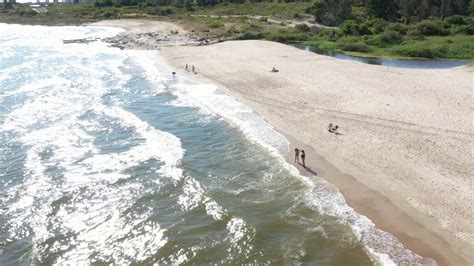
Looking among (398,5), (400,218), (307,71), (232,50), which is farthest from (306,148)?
(398,5)

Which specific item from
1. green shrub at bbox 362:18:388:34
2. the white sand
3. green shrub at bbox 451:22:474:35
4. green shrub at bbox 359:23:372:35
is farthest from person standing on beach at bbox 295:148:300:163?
green shrub at bbox 451:22:474:35

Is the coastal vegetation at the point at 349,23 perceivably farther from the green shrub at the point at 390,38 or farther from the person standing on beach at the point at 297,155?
the person standing on beach at the point at 297,155

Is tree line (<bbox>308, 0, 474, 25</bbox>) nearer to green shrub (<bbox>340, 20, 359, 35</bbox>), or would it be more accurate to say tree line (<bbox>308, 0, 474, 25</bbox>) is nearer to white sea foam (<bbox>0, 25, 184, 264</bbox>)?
green shrub (<bbox>340, 20, 359, 35</bbox>)

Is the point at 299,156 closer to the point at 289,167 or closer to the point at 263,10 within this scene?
the point at 289,167

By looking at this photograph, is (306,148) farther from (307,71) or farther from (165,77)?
(165,77)

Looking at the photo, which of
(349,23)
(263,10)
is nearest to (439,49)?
(349,23)

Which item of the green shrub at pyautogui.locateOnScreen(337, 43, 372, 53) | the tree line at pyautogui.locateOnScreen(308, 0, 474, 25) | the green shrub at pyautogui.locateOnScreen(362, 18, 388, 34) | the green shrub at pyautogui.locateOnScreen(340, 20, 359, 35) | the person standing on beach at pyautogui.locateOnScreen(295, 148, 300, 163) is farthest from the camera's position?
the tree line at pyautogui.locateOnScreen(308, 0, 474, 25)

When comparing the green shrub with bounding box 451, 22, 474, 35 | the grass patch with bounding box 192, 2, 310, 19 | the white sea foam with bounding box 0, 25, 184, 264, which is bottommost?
the white sea foam with bounding box 0, 25, 184, 264
